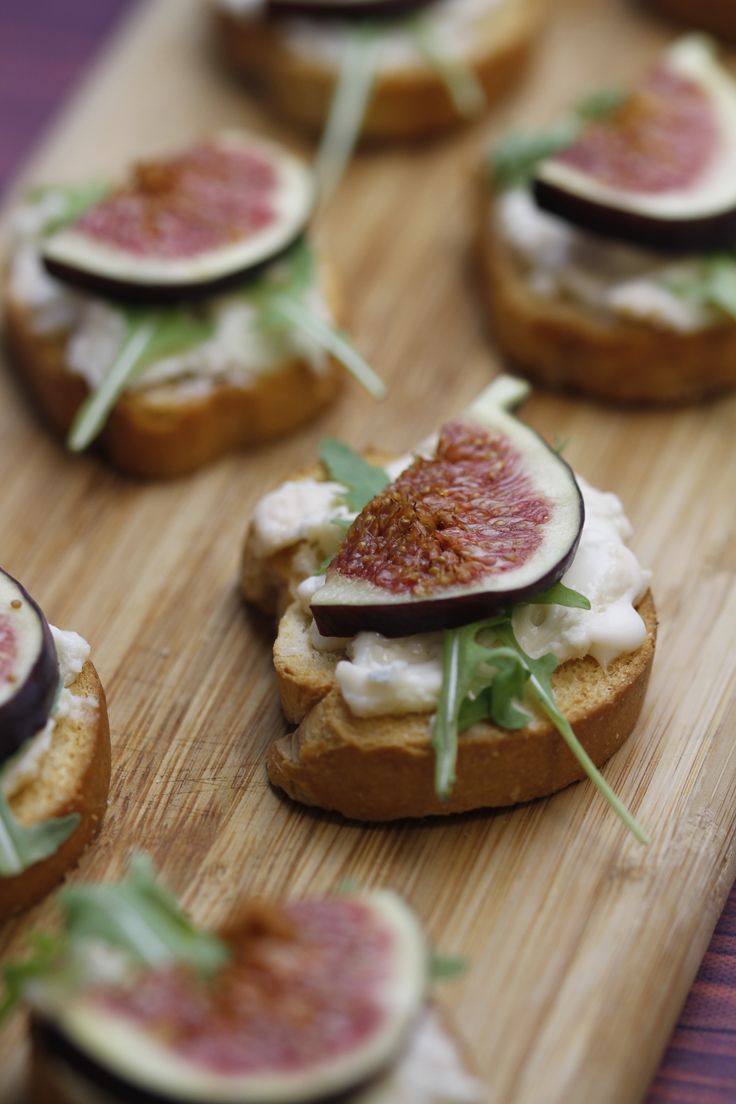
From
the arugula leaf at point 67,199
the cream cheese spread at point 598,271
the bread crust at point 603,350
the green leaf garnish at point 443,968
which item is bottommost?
the bread crust at point 603,350

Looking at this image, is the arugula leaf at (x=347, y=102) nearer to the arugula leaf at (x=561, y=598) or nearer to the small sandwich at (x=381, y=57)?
the small sandwich at (x=381, y=57)

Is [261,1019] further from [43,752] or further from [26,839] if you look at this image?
[43,752]


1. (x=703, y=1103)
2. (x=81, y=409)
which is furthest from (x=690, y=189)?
(x=703, y=1103)

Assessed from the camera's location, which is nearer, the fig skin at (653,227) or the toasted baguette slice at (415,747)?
the toasted baguette slice at (415,747)

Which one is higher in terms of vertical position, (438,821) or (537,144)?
(537,144)

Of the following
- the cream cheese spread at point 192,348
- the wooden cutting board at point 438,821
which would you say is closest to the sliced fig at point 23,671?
the wooden cutting board at point 438,821

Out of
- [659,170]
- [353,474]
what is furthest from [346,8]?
[353,474]
